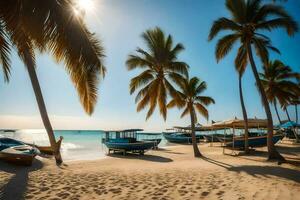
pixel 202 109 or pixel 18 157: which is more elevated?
pixel 202 109

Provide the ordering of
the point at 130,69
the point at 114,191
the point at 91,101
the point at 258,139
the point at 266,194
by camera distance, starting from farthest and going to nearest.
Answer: the point at 258,139 → the point at 130,69 → the point at 91,101 → the point at 114,191 → the point at 266,194

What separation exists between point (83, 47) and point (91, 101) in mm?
2600

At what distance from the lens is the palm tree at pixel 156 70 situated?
65.2 feet

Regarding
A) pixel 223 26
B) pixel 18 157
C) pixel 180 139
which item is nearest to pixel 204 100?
pixel 223 26

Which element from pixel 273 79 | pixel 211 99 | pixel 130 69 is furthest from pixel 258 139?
Answer: pixel 130 69

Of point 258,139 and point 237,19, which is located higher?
point 237,19

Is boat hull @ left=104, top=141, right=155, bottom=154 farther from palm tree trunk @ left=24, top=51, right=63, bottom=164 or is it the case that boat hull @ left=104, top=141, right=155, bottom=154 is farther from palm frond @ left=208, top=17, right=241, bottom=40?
palm frond @ left=208, top=17, right=241, bottom=40

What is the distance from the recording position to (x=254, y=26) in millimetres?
15148

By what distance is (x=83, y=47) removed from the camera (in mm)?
7758

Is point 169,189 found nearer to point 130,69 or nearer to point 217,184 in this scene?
point 217,184

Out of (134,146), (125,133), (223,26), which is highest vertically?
(223,26)

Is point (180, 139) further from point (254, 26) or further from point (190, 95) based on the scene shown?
point (254, 26)

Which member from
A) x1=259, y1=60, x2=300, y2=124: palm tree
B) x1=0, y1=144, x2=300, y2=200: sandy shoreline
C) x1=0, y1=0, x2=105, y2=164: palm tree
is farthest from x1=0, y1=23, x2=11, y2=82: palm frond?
x1=259, y1=60, x2=300, y2=124: palm tree

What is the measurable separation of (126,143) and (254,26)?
43.8 feet
